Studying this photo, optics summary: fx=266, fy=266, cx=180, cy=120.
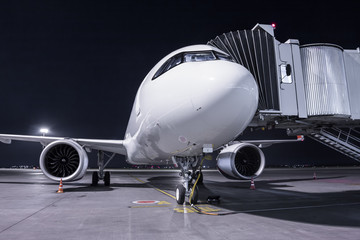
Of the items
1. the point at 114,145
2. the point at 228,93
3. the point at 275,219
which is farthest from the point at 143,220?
the point at 114,145

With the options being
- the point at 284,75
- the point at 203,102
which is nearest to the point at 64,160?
the point at 203,102

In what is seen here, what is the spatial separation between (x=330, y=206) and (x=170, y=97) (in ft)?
17.8

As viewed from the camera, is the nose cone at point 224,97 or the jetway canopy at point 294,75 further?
the jetway canopy at point 294,75

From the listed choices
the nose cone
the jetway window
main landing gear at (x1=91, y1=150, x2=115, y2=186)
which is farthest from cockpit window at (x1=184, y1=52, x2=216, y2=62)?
main landing gear at (x1=91, y1=150, x2=115, y2=186)

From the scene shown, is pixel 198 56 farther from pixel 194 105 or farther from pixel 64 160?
pixel 64 160

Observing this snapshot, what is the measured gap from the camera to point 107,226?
16.3ft

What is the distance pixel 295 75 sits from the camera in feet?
35.2

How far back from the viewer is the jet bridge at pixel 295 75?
10320 mm

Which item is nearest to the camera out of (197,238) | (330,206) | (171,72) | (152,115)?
(197,238)

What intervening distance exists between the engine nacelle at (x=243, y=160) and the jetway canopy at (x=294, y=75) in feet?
3.96

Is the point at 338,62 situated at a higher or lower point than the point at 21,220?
higher

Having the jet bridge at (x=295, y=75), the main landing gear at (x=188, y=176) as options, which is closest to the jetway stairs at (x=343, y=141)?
the jet bridge at (x=295, y=75)

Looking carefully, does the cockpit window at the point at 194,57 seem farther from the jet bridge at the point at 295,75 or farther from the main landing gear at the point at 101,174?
the main landing gear at the point at 101,174

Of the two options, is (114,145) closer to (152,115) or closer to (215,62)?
(152,115)
